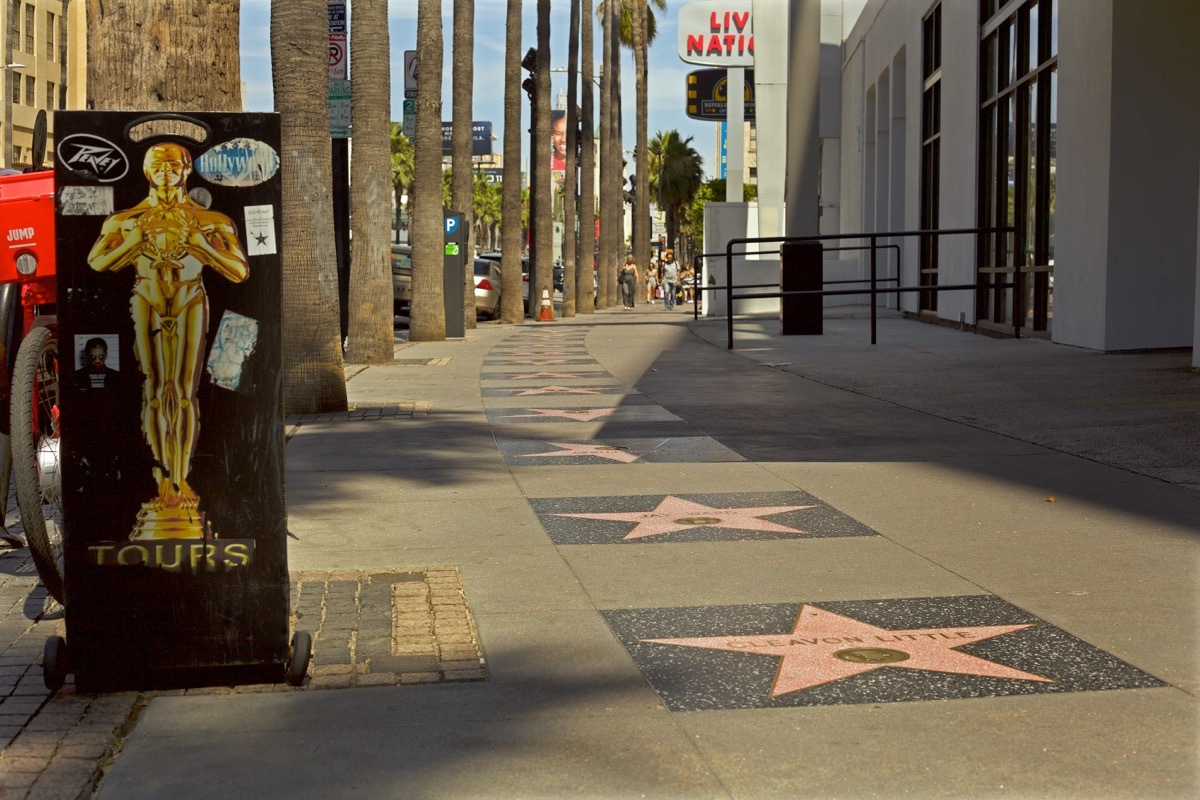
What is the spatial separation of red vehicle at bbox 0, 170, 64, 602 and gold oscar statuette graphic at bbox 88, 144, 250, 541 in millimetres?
599

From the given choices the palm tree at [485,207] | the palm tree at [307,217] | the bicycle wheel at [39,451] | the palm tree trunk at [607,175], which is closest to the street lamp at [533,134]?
the palm tree trunk at [607,175]

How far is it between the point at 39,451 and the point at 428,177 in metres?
19.3

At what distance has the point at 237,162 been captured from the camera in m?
4.28

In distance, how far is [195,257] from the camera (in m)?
4.29

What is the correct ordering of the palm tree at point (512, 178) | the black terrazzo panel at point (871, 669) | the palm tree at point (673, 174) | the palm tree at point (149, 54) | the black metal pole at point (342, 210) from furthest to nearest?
the palm tree at point (673, 174)
the palm tree at point (512, 178)
the black metal pole at point (342, 210)
the palm tree at point (149, 54)
the black terrazzo panel at point (871, 669)

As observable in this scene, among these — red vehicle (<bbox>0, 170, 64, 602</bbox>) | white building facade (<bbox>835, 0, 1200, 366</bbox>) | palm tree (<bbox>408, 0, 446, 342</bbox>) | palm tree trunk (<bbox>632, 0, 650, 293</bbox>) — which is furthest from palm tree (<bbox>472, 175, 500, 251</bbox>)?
red vehicle (<bbox>0, 170, 64, 602</bbox>)

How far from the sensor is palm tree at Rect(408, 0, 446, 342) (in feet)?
77.8

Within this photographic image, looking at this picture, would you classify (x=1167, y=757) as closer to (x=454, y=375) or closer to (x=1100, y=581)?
(x=1100, y=581)

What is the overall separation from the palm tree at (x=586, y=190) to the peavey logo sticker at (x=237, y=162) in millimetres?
39598

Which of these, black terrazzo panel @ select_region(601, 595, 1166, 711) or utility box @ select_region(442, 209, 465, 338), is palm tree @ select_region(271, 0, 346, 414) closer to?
black terrazzo panel @ select_region(601, 595, 1166, 711)

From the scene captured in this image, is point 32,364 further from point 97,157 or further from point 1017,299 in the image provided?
point 1017,299

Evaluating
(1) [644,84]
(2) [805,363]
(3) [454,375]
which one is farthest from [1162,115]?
(1) [644,84]

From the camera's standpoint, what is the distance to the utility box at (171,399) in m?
4.24

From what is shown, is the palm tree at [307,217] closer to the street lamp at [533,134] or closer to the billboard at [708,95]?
the street lamp at [533,134]
